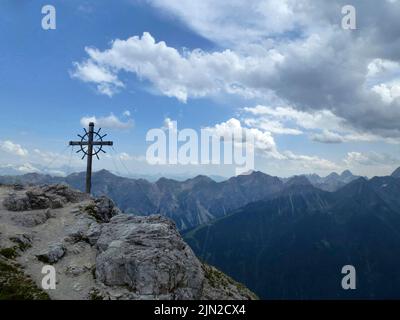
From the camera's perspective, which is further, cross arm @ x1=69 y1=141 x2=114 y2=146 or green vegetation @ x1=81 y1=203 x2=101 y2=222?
cross arm @ x1=69 y1=141 x2=114 y2=146

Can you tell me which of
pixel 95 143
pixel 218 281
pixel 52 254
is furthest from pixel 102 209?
pixel 218 281

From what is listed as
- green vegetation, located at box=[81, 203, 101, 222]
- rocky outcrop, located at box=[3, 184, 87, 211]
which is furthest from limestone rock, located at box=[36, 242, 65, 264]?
rocky outcrop, located at box=[3, 184, 87, 211]

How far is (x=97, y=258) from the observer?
2886 cm

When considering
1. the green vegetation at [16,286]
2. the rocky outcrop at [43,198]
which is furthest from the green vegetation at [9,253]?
the rocky outcrop at [43,198]

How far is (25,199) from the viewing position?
3847 cm

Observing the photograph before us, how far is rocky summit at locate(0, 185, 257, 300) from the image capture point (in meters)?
25.8

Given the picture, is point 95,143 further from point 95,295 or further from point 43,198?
point 95,295

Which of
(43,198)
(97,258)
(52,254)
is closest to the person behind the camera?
(97,258)

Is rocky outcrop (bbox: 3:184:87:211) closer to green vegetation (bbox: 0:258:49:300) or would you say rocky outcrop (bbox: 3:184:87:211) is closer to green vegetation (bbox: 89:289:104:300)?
green vegetation (bbox: 0:258:49:300)
